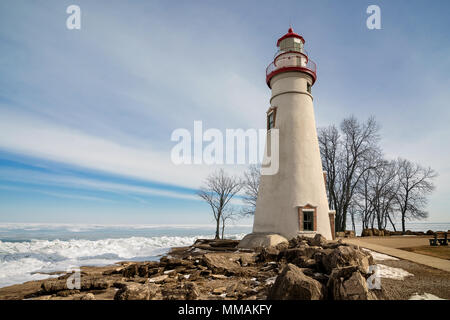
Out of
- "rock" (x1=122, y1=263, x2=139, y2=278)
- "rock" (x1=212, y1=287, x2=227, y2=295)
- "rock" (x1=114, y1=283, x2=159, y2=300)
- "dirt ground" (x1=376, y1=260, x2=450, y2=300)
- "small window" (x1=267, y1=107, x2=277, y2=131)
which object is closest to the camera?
"rock" (x1=114, y1=283, x2=159, y2=300)

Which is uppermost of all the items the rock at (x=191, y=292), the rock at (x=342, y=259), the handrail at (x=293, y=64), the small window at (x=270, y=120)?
the handrail at (x=293, y=64)

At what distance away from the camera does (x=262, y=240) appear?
527 inches

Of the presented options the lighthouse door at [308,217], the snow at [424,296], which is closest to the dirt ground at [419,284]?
the snow at [424,296]

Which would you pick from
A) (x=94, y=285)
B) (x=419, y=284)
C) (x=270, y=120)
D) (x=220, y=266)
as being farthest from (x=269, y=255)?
(x=270, y=120)

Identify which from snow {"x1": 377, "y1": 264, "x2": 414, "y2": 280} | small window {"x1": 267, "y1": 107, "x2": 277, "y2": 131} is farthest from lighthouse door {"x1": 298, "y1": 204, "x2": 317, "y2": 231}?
small window {"x1": 267, "y1": 107, "x2": 277, "y2": 131}

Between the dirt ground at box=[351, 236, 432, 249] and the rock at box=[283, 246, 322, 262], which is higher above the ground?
the rock at box=[283, 246, 322, 262]

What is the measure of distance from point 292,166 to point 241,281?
Answer: 30.8 feet

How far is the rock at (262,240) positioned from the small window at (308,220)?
5.36 feet

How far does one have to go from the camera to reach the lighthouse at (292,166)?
46.2 ft

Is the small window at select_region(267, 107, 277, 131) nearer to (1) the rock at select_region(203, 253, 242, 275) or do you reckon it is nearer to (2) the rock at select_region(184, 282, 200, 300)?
(1) the rock at select_region(203, 253, 242, 275)

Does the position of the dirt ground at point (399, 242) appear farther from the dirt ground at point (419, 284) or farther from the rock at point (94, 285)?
the rock at point (94, 285)

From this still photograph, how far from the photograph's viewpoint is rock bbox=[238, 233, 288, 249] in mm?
13039
